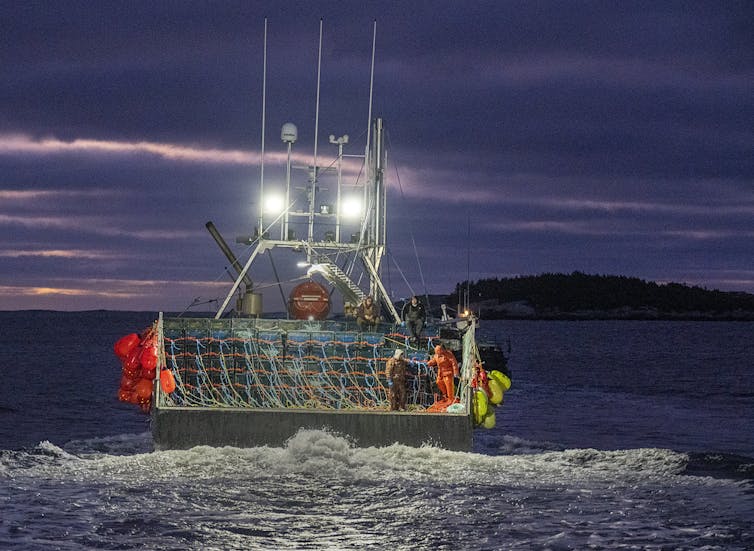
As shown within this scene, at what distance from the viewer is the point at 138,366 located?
896 inches

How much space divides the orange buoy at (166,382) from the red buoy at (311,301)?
7.49m

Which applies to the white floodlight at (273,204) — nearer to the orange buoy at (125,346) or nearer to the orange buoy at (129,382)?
the orange buoy at (125,346)

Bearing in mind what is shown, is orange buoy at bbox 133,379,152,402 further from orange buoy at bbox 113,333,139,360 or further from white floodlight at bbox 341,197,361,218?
white floodlight at bbox 341,197,361,218

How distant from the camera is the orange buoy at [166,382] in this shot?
21203 millimetres

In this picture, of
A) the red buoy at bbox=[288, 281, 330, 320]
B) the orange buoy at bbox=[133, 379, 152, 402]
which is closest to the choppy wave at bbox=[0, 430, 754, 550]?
the orange buoy at bbox=[133, 379, 152, 402]

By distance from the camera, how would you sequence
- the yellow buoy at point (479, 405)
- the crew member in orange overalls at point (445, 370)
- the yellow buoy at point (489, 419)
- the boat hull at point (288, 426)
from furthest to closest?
the crew member in orange overalls at point (445, 370)
the yellow buoy at point (489, 419)
the yellow buoy at point (479, 405)
the boat hull at point (288, 426)

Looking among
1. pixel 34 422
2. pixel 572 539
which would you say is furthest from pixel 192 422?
pixel 34 422

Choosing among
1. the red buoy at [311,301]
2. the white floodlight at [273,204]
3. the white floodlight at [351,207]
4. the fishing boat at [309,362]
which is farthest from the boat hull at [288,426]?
the white floodlight at [351,207]

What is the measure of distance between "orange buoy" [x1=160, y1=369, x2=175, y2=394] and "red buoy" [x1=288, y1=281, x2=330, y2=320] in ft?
24.6

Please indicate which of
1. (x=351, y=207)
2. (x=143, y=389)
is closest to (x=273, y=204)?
(x=351, y=207)

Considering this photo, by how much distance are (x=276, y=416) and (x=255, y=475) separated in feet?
4.80

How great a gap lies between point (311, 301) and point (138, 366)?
678cm

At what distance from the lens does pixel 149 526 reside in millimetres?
15477

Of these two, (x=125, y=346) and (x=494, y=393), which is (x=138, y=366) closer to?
(x=125, y=346)
